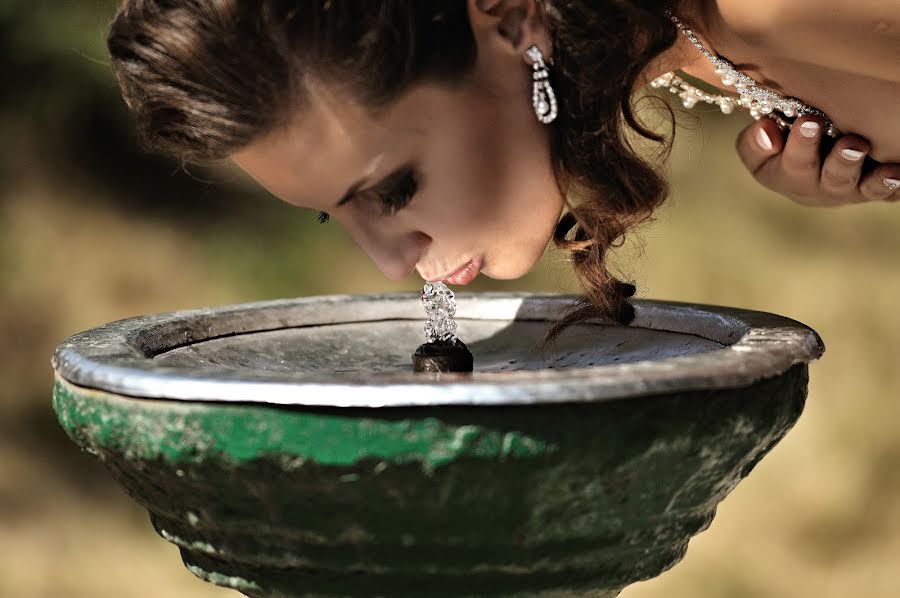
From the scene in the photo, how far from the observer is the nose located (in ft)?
3.86

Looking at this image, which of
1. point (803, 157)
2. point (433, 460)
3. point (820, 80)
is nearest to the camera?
point (433, 460)

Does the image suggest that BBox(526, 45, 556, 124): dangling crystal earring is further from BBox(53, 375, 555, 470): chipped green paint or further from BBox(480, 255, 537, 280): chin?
BBox(53, 375, 555, 470): chipped green paint

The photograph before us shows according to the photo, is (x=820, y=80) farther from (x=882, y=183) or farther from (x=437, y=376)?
(x=437, y=376)

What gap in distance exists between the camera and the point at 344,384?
2.64 feet

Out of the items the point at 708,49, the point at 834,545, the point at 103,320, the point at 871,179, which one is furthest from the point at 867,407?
the point at 103,320

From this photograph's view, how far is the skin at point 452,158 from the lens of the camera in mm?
1107

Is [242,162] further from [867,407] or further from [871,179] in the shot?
[867,407]

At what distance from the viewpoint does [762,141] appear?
150cm

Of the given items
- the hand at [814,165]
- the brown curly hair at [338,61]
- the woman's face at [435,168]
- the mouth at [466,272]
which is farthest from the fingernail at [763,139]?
the mouth at [466,272]

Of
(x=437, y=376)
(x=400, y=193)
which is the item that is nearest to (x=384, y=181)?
(x=400, y=193)

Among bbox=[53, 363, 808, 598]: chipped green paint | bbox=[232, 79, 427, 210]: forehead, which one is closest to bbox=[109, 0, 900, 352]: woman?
bbox=[232, 79, 427, 210]: forehead

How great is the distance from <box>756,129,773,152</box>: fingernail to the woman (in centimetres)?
7

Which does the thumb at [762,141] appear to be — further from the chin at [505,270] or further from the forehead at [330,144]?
the forehead at [330,144]

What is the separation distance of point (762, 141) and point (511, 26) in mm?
433
